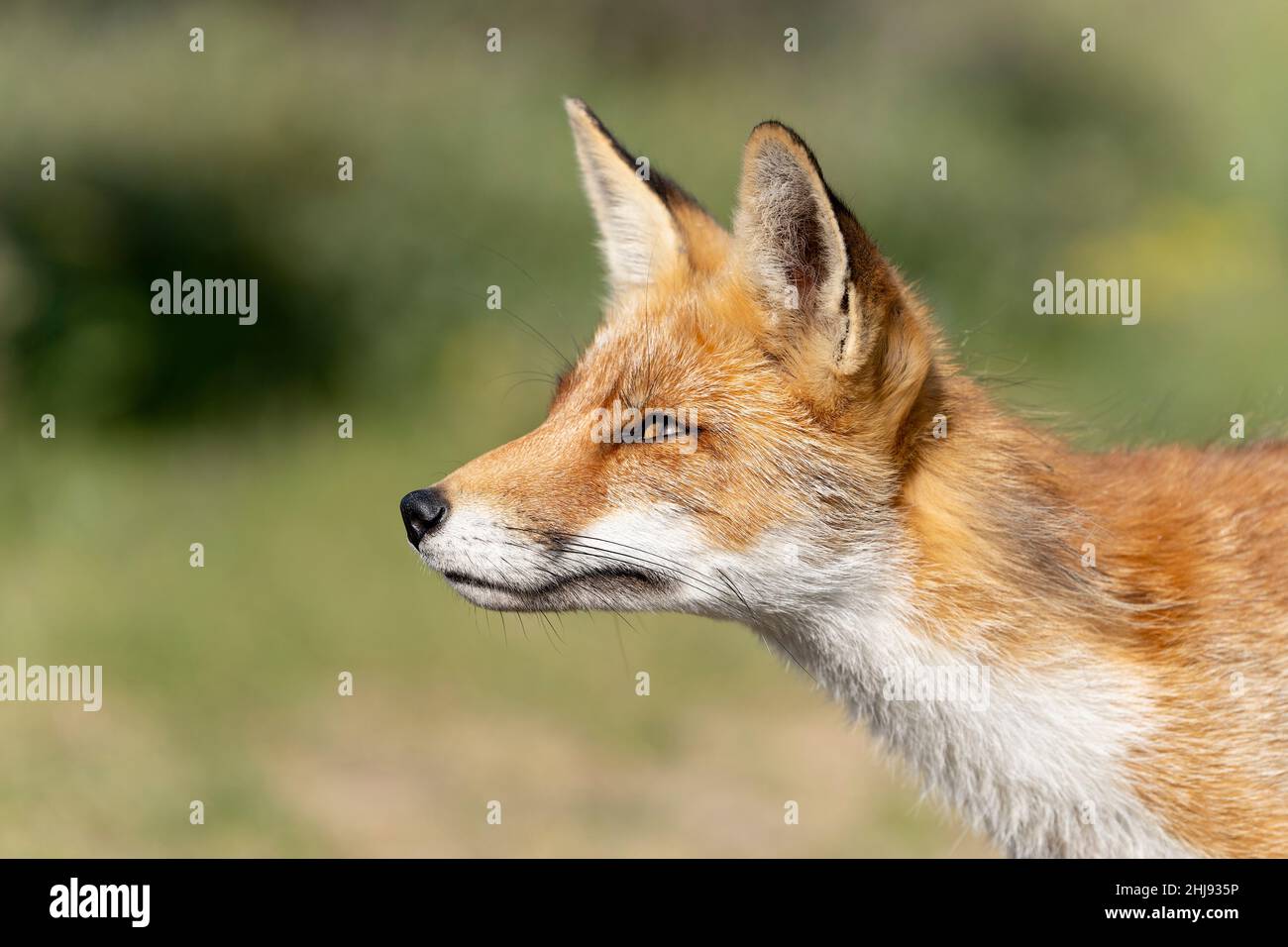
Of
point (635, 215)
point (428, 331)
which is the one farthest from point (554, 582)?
point (428, 331)

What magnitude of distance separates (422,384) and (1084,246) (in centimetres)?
712

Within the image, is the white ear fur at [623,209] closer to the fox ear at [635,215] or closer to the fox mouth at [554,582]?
the fox ear at [635,215]

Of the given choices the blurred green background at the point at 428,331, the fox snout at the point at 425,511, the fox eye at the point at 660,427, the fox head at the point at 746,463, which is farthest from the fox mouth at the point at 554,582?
the blurred green background at the point at 428,331

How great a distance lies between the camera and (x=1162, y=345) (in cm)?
1336

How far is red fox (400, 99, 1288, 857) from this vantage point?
14.5 ft

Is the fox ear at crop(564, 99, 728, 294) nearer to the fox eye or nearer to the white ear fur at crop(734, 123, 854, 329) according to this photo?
the white ear fur at crop(734, 123, 854, 329)

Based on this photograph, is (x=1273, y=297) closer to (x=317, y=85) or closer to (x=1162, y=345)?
(x=1162, y=345)

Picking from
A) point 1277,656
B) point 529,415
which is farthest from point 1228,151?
point 1277,656

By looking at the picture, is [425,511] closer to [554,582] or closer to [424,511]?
[424,511]

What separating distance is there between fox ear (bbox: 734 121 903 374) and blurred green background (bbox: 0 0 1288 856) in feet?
14.7

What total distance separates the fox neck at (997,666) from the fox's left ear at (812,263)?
586 mm

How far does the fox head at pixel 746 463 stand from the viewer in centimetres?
441

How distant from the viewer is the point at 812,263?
4.57m

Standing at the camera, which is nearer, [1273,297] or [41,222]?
[41,222]
